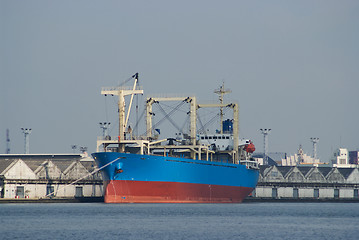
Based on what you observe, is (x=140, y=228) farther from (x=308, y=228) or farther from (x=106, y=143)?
(x=106, y=143)

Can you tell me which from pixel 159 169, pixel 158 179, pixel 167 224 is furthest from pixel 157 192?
pixel 167 224

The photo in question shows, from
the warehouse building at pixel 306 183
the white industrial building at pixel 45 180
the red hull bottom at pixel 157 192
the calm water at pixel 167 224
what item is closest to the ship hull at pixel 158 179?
the red hull bottom at pixel 157 192

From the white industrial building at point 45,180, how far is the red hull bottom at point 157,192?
387 inches

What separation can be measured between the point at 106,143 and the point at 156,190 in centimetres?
1057

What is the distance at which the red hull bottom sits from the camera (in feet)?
291

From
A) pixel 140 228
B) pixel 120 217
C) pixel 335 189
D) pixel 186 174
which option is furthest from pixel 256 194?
pixel 140 228

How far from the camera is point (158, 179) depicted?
3543 inches

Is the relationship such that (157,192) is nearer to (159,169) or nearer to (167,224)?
(159,169)

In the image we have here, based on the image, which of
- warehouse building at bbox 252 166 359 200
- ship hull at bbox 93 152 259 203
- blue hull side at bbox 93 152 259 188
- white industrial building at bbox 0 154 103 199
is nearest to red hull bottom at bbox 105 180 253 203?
ship hull at bbox 93 152 259 203

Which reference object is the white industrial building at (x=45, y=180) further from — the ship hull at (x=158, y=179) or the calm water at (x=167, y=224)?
the calm water at (x=167, y=224)

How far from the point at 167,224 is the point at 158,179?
26779 millimetres

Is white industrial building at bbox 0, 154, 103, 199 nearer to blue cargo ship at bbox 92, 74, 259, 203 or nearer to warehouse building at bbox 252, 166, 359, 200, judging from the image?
blue cargo ship at bbox 92, 74, 259, 203

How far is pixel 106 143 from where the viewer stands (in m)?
96.8

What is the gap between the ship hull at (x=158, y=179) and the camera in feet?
289
